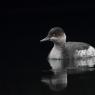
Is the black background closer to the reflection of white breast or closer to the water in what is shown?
the water

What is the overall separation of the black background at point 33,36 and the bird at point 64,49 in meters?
0.32

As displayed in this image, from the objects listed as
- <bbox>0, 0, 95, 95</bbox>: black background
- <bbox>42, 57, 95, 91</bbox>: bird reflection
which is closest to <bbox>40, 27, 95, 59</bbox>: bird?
<bbox>42, 57, 95, 91</bbox>: bird reflection

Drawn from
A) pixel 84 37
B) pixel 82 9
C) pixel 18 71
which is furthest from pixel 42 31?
pixel 18 71

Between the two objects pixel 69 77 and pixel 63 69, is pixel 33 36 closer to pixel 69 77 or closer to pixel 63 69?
pixel 63 69

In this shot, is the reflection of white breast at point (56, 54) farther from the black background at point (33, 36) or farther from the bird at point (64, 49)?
the black background at point (33, 36)

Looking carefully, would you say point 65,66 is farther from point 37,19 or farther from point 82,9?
point 82,9

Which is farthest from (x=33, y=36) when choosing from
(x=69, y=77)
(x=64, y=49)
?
(x=69, y=77)

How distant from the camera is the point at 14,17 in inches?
693

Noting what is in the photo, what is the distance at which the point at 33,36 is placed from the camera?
48.0 feet

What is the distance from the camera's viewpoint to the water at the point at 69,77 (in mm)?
9214

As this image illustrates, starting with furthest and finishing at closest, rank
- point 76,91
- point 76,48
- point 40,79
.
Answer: point 76,48 < point 40,79 < point 76,91

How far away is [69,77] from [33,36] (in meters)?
4.67

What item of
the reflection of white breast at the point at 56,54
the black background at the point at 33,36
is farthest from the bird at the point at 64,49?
the black background at the point at 33,36

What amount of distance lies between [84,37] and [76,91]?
4.99 metres
